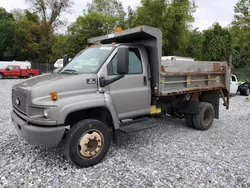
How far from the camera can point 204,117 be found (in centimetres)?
696

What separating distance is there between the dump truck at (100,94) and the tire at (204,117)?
0.80m

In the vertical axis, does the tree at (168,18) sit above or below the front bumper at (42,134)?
above

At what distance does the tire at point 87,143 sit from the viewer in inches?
160

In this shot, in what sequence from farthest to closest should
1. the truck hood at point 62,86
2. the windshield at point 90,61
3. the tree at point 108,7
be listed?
the tree at point 108,7
the windshield at point 90,61
the truck hood at point 62,86

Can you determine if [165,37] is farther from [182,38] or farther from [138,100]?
[138,100]

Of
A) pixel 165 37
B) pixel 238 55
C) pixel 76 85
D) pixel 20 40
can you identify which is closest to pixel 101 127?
pixel 76 85

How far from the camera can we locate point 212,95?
743 centimetres

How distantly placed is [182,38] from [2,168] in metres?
23.7

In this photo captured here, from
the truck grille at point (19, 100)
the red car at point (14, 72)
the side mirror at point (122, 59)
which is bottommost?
the truck grille at point (19, 100)

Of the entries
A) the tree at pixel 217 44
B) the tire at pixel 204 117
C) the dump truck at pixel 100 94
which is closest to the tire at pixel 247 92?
the tree at pixel 217 44

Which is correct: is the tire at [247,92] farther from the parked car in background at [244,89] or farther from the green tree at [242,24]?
the green tree at [242,24]

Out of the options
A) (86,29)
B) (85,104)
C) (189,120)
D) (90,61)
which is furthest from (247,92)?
(86,29)

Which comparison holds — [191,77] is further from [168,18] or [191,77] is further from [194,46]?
[194,46]

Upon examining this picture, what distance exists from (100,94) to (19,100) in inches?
58.4
